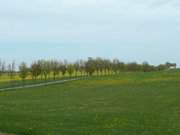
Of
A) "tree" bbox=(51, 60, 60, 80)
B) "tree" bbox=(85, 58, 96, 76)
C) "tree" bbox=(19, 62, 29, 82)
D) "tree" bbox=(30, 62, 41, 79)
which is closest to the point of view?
"tree" bbox=(19, 62, 29, 82)

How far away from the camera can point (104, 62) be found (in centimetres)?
16725

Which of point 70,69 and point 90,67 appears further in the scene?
point 90,67

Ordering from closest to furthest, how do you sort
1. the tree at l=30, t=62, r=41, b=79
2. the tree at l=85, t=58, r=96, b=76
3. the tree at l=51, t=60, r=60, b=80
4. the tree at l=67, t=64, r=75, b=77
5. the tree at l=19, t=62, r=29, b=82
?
1. the tree at l=19, t=62, r=29, b=82
2. the tree at l=30, t=62, r=41, b=79
3. the tree at l=51, t=60, r=60, b=80
4. the tree at l=67, t=64, r=75, b=77
5. the tree at l=85, t=58, r=96, b=76

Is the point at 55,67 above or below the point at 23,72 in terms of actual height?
above

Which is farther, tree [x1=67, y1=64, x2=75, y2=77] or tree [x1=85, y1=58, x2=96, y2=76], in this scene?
tree [x1=85, y1=58, x2=96, y2=76]

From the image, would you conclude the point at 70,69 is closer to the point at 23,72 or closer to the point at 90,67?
the point at 90,67

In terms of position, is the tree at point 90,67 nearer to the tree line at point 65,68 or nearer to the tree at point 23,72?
the tree line at point 65,68

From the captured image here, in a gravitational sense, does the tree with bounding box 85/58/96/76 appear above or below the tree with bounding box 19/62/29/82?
above

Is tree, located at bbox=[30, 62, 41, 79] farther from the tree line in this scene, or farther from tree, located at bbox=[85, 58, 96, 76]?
tree, located at bbox=[85, 58, 96, 76]

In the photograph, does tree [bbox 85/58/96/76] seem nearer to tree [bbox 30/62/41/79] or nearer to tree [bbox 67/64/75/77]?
tree [bbox 67/64/75/77]

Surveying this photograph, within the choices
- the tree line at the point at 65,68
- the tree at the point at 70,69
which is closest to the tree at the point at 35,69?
the tree line at the point at 65,68

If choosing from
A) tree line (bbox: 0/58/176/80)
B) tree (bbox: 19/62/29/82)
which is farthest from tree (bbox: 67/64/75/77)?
tree (bbox: 19/62/29/82)

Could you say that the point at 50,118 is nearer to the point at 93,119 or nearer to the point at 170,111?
the point at 93,119

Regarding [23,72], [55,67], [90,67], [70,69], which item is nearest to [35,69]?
[23,72]
